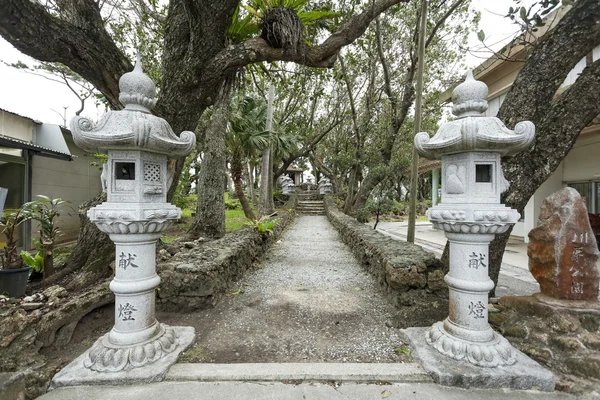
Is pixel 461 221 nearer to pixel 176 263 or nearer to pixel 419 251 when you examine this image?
pixel 419 251

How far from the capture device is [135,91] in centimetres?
252

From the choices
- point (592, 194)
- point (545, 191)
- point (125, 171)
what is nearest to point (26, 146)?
point (125, 171)

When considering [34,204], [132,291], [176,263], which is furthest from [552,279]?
[34,204]

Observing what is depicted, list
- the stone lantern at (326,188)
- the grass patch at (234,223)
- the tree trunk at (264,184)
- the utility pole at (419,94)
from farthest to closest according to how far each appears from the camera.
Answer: the stone lantern at (326,188) → the tree trunk at (264,184) → the grass patch at (234,223) → the utility pole at (419,94)

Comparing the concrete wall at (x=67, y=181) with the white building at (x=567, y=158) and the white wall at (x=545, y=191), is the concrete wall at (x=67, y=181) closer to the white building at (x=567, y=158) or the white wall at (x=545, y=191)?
the white building at (x=567, y=158)

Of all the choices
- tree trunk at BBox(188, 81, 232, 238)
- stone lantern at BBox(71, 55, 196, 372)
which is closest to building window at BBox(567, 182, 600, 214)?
tree trunk at BBox(188, 81, 232, 238)

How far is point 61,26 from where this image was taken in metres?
3.22

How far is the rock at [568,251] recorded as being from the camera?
261 cm

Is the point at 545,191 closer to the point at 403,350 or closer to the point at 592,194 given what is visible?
the point at 592,194

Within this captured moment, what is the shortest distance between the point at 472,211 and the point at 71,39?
15.7 ft

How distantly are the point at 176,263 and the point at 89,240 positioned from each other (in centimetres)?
133

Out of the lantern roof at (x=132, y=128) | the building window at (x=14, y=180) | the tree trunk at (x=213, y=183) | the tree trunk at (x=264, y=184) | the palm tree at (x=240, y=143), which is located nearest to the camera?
the lantern roof at (x=132, y=128)

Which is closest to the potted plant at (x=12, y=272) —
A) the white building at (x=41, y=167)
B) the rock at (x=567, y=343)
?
the white building at (x=41, y=167)

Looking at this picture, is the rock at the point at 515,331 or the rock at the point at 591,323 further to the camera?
the rock at the point at 515,331
